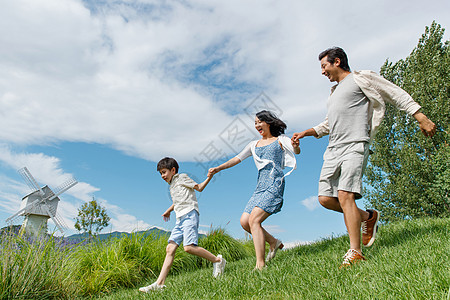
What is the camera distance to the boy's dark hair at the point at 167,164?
206 inches

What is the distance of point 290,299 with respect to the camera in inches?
99.6

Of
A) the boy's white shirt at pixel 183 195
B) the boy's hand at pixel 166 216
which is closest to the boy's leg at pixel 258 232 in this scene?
the boy's white shirt at pixel 183 195

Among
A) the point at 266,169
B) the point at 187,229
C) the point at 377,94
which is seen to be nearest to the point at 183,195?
the point at 187,229

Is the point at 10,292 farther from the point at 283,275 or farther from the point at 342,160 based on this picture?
the point at 342,160

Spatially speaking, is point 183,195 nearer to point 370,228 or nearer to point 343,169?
point 343,169

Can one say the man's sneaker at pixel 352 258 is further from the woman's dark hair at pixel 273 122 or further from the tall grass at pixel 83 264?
the tall grass at pixel 83 264

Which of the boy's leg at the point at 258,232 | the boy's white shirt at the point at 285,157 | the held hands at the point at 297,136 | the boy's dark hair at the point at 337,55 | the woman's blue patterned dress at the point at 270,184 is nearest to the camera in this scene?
the boy's dark hair at the point at 337,55

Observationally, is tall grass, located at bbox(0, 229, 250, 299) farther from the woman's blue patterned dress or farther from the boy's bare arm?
the woman's blue patterned dress

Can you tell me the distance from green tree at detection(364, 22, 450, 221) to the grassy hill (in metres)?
10.5

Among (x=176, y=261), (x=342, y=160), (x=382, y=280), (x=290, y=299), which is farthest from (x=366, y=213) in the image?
(x=176, y=261)

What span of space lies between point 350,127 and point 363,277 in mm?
1490

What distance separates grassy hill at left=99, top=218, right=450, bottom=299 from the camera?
2197 mm

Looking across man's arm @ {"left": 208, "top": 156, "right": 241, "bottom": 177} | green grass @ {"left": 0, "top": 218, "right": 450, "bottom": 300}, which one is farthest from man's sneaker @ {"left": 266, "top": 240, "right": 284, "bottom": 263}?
man's arm @ {"left": 208, "top": 156, "right": 241, "bottom": 177}

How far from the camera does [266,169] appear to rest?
4.45 meters
